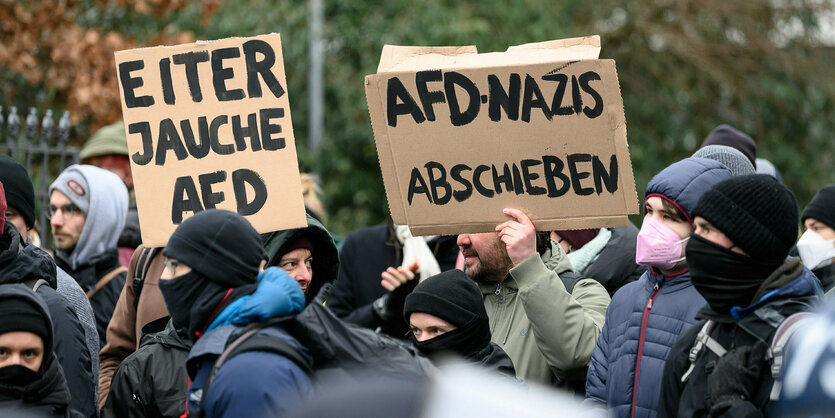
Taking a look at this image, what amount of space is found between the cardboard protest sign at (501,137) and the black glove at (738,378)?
1.19 m

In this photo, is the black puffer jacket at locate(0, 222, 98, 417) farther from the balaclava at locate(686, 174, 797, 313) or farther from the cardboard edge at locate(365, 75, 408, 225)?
the balaclava at locate(686, 174, 797, 313)

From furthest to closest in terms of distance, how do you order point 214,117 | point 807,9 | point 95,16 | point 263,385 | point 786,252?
1. point 807,9
2. point 95,16
3. point 214,117
4. point 786,252
5. point 263,385

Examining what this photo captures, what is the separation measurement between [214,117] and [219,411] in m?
1.93

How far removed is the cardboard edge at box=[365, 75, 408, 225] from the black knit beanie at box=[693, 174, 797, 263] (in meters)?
1.53

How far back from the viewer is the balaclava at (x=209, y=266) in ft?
11.1

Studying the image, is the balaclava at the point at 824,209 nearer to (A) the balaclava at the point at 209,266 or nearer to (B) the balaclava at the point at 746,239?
(B) the balaclava at the point at 746,239

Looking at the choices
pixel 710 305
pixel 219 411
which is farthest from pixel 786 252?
pixel 219 411

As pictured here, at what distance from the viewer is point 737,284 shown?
3.49 metres

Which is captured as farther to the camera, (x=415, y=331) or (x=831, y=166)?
(x=831, y=166)

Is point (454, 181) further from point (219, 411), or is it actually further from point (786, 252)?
point (219, 411)

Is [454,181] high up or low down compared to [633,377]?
up

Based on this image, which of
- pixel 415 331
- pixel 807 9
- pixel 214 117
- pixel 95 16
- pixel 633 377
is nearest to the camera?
pixel 633 377

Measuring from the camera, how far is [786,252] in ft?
11.5

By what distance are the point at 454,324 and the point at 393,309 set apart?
1.67 meters
